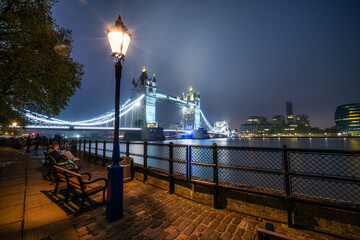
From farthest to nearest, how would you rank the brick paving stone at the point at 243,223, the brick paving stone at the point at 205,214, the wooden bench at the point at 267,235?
the brick paving stone at the point at 205,214, the brick paving stone at the point at 243,223, the wooden bench at the point at 267,235

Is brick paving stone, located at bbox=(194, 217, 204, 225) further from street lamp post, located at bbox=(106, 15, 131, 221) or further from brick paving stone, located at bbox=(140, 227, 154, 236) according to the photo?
street lamp post, located at bbox=(106, 15, 131, 221)

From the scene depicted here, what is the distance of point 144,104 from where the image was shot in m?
85.3

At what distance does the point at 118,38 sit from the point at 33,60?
22.1 ft

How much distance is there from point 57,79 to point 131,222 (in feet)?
27.2

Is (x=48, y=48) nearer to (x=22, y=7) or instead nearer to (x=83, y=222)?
(x=22, y=7)

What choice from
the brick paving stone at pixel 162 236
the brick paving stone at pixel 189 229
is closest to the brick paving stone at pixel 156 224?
the brick paving stone at pixel 162 236

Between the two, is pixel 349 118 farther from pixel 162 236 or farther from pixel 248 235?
pixel 162 236

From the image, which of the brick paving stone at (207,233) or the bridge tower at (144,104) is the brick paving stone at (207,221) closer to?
the brick paving stone at (207,233)

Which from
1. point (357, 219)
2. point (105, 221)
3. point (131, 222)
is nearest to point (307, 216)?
point (357, 219)

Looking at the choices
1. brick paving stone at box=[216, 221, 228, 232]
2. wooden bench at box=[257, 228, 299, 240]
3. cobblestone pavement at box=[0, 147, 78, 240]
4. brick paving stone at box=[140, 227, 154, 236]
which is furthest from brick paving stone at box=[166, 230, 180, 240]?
wooden bench at box=[257, 228, 299, 240]

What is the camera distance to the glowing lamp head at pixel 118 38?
3.36 meters

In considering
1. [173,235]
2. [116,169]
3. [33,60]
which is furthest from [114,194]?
[33,60]

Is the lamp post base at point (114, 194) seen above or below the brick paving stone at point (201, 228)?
above

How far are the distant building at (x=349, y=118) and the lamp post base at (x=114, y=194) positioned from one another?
163 metres
